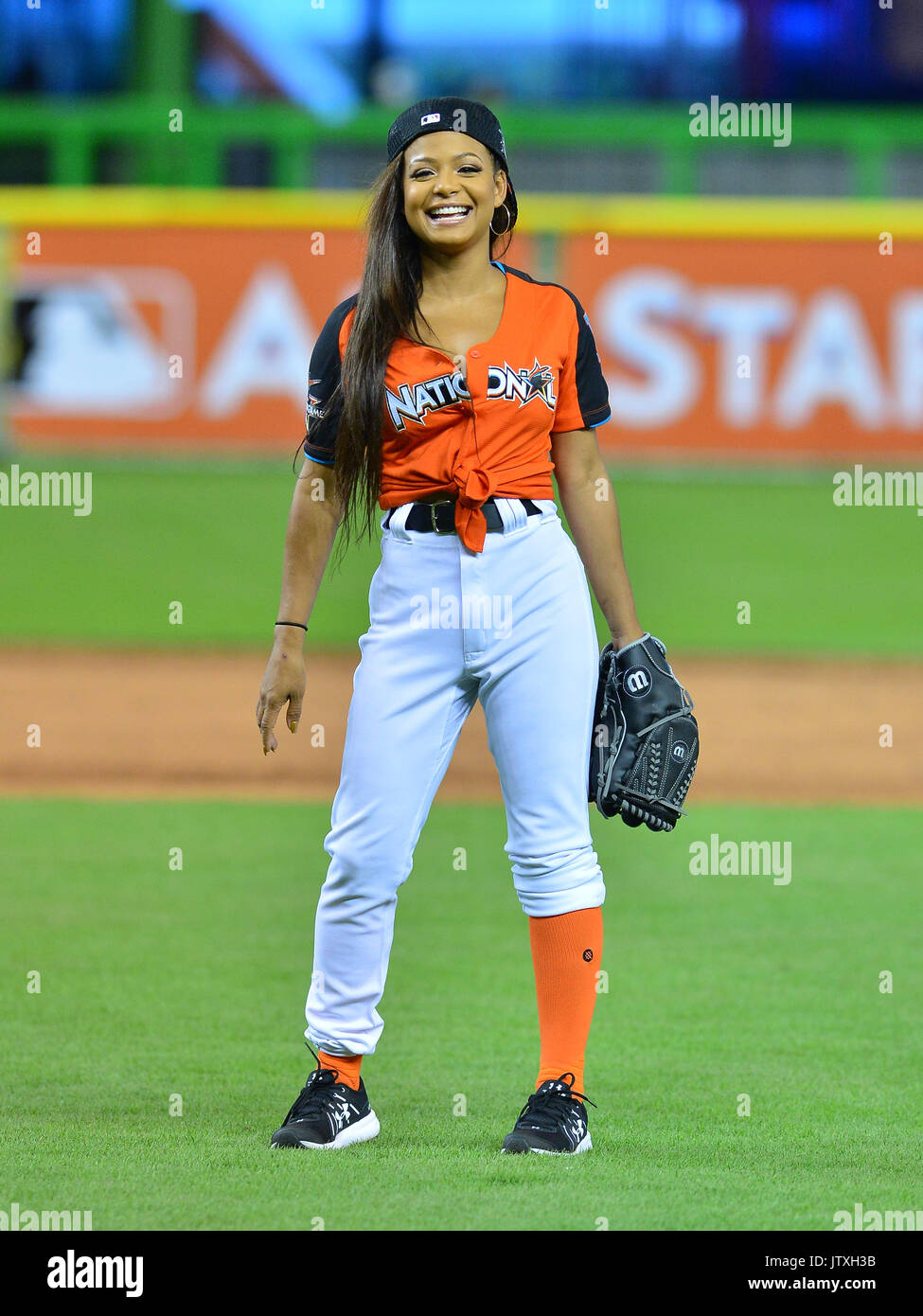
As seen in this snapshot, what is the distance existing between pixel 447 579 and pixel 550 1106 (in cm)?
103

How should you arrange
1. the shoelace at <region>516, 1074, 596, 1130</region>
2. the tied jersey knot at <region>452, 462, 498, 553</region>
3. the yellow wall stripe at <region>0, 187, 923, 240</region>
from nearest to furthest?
the tied jersey knot at <region>452, 462, 498, 553</region>
the shoelace at <region>516, 1074, 596, 1130</region>
the yellow wall stripe at <region>0, 187, 923, 240</region>

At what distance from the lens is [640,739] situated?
3.54m

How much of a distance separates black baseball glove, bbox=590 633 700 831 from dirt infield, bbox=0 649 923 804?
4197mm

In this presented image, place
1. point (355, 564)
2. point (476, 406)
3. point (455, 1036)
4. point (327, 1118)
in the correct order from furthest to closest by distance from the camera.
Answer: point (355, 564), point (455, 1036), point (327, 1118), point (476, 406)

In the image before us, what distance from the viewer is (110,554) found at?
49.0 ft

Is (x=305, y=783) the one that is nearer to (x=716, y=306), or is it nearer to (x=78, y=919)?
Result: (x=78, y=919)

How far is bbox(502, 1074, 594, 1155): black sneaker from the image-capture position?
340cm

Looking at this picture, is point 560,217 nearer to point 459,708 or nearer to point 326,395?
point 326,395

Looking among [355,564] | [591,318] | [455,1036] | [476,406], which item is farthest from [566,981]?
[591,318]

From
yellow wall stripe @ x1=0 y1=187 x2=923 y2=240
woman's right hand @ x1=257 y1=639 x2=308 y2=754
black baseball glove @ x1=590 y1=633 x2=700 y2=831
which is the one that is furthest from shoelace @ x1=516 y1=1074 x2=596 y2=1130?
yellow wall stripe @ x1=0 y1=187 x2=923 y2=240

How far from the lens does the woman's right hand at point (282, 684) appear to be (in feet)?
11.5

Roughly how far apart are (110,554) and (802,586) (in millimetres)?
5635

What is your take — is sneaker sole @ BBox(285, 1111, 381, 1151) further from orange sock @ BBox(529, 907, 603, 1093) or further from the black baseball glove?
the black baseball glove
